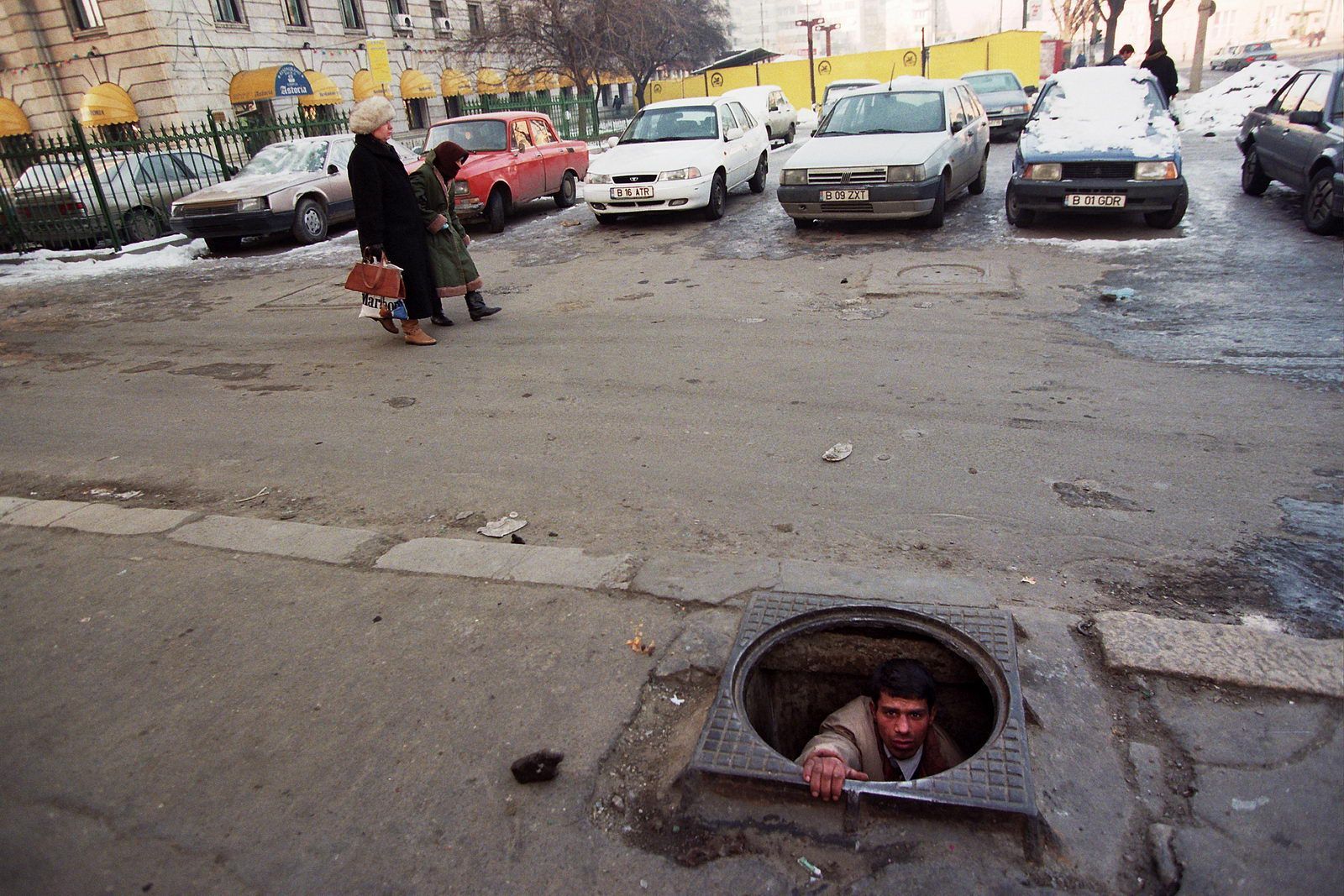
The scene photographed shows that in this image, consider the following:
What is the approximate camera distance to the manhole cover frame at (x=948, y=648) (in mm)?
2133

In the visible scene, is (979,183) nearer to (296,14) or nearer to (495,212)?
(495,212)

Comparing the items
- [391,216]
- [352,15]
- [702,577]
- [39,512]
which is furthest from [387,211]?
[352,15]

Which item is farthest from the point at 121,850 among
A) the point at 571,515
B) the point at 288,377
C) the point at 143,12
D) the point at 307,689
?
the point at 143,12

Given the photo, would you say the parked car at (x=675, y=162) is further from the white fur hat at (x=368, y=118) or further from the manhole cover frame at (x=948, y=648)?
the manhole cover frame at (x=948, y=648)

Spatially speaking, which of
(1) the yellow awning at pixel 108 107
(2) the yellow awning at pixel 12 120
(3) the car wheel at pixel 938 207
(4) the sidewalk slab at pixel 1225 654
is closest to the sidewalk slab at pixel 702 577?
(4) the sidewalk slab at pixel 1225 654

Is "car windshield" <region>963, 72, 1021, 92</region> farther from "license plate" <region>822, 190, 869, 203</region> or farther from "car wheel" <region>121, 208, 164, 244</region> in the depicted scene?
"car wheel" <region>121, 208, 164, 244</region>

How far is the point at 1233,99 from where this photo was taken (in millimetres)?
19828

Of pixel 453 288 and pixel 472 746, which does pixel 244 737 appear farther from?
pixel 453 288

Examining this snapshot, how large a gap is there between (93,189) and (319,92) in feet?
48.0

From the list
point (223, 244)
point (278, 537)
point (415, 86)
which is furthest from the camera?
point (415, 86)

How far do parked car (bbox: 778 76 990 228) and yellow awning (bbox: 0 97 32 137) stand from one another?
2612cm

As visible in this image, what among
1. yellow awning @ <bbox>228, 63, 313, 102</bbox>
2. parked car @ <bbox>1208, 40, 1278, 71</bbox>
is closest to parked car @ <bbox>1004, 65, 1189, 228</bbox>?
yellow awning @ <bbox>228, 63, 313, 102</bbox>

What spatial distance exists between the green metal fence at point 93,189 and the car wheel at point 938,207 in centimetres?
1212

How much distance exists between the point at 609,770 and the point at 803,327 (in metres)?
4.98
